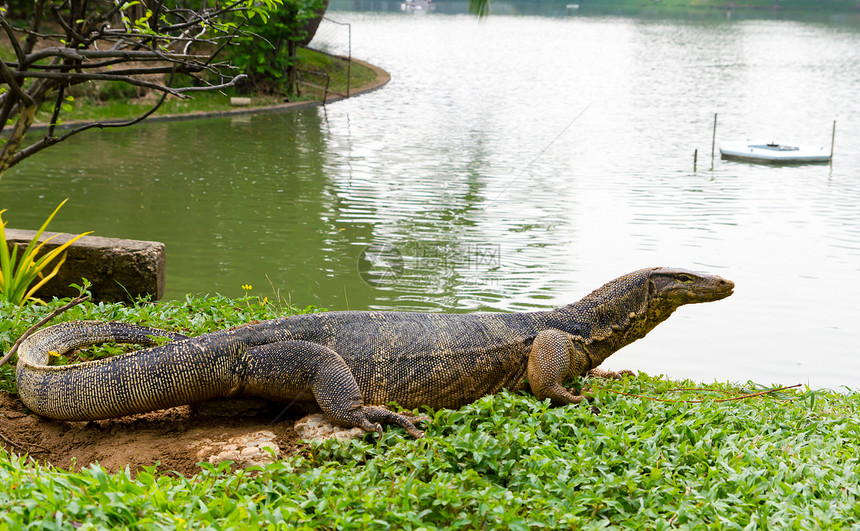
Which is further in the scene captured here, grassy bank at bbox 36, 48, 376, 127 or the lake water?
grassy bank at bbox 36, 48, 376, 127

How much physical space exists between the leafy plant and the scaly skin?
1.71m

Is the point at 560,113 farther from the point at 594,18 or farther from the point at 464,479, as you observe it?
the point at 594,18

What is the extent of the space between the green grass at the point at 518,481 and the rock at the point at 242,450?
105 mm

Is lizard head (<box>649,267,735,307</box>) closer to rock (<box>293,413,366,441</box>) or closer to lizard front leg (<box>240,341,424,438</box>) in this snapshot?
lizard front leg (<box>240,341,424,438</box>)

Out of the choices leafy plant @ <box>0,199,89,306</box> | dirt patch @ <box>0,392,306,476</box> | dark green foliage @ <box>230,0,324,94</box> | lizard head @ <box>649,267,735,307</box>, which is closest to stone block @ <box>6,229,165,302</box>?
leafy plant @ <box>0,199,89,306</box>

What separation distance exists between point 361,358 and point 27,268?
11.0 feet

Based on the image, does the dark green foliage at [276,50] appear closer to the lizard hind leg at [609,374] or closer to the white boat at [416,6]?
the lizard hind leg at [609,374]

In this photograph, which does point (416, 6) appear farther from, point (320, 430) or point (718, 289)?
point (320, 430)

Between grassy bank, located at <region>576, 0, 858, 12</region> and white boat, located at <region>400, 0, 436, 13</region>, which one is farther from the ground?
grassy bank, located at <region>576, 0, 858, 12</region>

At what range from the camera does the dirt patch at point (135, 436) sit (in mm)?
3627

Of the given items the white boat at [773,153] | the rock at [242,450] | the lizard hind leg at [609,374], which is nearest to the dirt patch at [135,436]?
the rock at [242,450]

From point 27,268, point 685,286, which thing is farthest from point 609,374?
point 27,268

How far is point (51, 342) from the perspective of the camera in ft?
14.1

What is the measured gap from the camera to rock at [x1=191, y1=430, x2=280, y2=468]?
3512 millimetres
